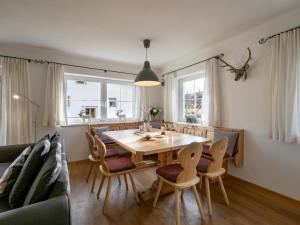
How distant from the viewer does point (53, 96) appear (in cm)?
340

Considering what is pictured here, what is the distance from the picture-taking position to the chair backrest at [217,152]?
190 centimetres

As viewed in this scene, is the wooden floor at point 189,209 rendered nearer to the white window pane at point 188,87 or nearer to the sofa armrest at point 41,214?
the sofa armrest at point 41,214

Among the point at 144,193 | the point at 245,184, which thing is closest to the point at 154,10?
the point at 144,193

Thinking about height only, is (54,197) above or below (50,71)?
below

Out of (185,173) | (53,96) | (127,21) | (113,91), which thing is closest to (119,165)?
(185,173)

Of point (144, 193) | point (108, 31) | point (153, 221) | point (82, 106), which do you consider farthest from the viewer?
point (82, 106)

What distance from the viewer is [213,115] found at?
313cm

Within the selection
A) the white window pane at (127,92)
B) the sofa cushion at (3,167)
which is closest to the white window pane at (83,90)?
the white window pane at (127,92)

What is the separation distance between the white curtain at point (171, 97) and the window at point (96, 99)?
0.99 metres

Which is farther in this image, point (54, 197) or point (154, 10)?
point (154, 10)

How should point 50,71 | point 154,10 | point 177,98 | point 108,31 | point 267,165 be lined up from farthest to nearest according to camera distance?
point 177,98 < point 50,71 < point 108,31 < point 267,165 < point 154,10

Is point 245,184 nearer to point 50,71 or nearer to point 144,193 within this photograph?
point 144,193

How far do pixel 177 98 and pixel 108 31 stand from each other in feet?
7.87

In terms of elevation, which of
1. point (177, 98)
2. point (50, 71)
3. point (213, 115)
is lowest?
point (213, 115)
